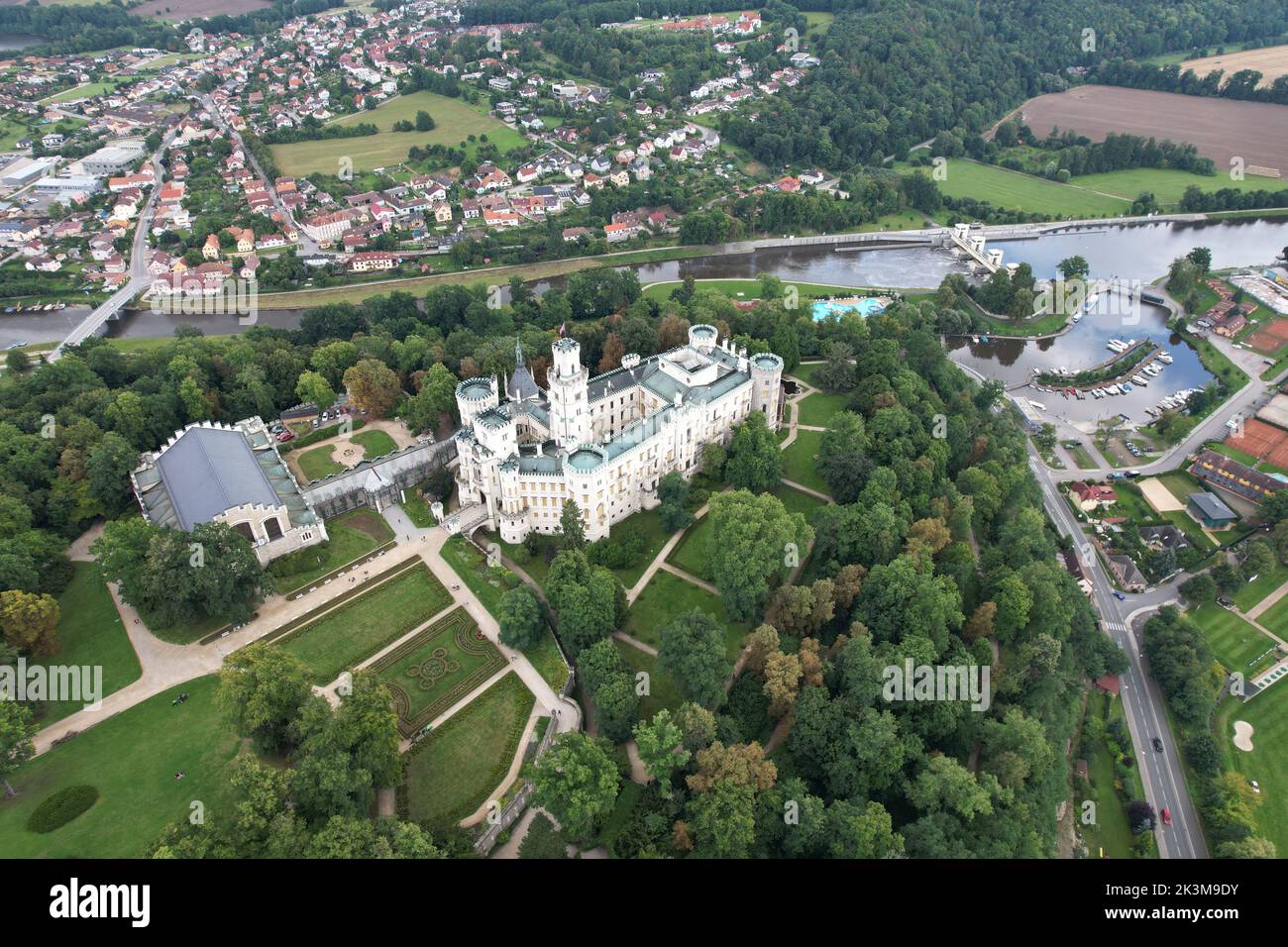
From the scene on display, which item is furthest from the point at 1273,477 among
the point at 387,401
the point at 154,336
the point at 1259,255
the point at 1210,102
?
the point at 1210,102

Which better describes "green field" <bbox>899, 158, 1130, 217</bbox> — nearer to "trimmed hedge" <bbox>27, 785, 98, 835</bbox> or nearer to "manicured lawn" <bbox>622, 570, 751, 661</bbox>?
"manicured lawn" <bbox>622, 570, 751, 661</bbox>

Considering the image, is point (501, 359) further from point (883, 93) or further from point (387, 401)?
point (883, 93)

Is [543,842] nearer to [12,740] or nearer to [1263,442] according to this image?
[12,740]

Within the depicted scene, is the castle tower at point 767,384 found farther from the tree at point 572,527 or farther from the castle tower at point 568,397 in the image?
the tree at point 572,527

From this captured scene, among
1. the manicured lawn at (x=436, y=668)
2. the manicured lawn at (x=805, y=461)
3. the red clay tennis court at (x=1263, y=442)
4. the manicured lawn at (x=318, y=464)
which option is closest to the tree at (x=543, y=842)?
the manicured lawn at (x=436, y=668)

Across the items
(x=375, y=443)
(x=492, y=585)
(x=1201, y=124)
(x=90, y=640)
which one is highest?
(x=1201, y=124)

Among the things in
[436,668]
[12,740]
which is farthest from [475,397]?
[12,740]
